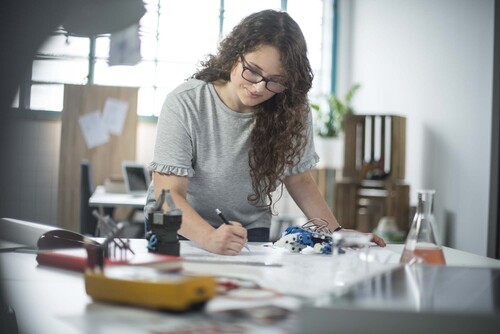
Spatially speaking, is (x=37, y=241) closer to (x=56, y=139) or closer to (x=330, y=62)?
(x=56, y=139)

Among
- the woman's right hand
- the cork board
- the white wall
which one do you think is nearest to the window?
the cork board

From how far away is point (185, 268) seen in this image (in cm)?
114

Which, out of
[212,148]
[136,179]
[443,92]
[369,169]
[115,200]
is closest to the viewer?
[212,148]

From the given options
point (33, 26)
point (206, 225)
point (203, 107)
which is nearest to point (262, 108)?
point (203, 107)

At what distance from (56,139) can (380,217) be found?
282 cm

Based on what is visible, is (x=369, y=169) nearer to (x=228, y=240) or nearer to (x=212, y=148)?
(x=212, y=148)

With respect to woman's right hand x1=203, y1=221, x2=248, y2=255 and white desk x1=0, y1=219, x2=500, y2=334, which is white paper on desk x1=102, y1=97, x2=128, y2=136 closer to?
white desk x1=0, y1=219, x2=500, y2=334

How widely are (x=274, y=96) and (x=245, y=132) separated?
0.49 ft

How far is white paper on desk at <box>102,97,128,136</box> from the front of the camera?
223 inches

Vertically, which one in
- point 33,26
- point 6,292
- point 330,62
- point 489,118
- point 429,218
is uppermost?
point 330,62

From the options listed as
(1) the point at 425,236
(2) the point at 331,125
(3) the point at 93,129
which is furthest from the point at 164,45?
(1) the point at 425,236

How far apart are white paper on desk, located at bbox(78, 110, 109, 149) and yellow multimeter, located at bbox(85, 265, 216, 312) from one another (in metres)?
4.82

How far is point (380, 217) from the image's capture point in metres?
Answer: 5.37

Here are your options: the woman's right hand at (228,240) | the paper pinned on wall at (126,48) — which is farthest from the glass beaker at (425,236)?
the paper pinned on wall at (126,48)
